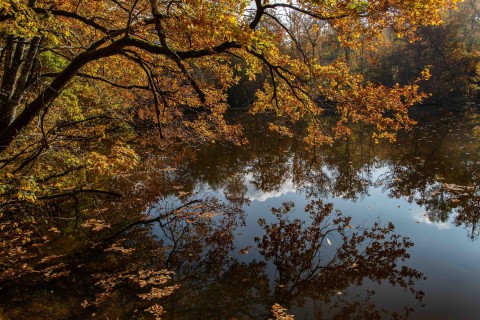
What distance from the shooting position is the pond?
22.8ft

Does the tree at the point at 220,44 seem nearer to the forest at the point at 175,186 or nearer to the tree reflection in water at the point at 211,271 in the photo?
the forest at the point at 175,186

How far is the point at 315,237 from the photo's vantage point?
9.95m

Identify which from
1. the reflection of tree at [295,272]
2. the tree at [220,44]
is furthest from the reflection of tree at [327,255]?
the tree at [220,44]

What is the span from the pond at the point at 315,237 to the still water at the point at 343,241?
35mm

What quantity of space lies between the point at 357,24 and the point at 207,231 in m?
7.17

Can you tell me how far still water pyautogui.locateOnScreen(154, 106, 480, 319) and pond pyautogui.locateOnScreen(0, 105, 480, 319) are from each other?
0.03 meters

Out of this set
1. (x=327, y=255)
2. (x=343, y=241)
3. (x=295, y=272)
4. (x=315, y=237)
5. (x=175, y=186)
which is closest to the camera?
(x=295, y=272)

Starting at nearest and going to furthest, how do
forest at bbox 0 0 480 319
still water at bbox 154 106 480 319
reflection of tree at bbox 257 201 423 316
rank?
1. forest at bbox 0 0 480 319
2. still water at bbox 154 106 480 319
3. reflection of tree at bbox 257 201 423 316

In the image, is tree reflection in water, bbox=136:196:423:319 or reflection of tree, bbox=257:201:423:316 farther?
reflection of tree, bbox=257:201:423:316

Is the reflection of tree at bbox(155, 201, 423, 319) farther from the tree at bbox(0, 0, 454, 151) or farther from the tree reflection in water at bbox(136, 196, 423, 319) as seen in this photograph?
the tree at bbox(0, 0, 454, 151)

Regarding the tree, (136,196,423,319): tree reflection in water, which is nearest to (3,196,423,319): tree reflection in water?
(136,196,423,319): tree reflection in water

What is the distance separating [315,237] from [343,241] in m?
0.81

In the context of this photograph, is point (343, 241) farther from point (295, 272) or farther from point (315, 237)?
point (295, 272)

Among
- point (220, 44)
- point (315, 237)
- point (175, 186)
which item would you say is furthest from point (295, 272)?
point (175, 186)
